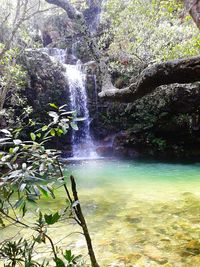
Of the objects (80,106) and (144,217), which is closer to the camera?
(144,217)

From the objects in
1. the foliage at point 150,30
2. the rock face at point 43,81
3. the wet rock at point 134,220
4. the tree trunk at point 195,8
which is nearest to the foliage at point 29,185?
the tree trunk at point 195,8

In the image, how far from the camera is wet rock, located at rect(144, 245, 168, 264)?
3326 millimetres

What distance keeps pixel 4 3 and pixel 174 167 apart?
876 centimetres

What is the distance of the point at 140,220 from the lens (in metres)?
4.78

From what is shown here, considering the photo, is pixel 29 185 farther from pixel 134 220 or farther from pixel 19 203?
pixel 134 220

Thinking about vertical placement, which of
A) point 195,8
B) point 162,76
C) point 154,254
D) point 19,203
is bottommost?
point 154,254

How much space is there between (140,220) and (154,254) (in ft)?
4.26

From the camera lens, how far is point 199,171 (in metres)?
10.2

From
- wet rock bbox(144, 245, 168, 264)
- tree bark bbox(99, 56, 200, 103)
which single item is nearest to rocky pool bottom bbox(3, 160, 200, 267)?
wet rock bbox(144, 245, 168, 264)

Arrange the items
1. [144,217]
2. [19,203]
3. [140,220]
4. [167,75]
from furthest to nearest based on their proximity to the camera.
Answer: [144,217] → [140,220] → [167,75] → [19,203]

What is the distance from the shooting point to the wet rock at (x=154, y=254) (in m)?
3.33

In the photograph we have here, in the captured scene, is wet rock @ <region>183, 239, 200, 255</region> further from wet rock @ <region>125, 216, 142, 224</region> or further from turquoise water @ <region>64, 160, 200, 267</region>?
wet rock @ <region>125, 216, 142, 224</region>

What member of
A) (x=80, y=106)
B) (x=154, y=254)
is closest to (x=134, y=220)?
(x=154, y=254)

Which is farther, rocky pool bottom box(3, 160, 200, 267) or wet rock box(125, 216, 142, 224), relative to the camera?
wet rock box(125, 216, 142, 224)
